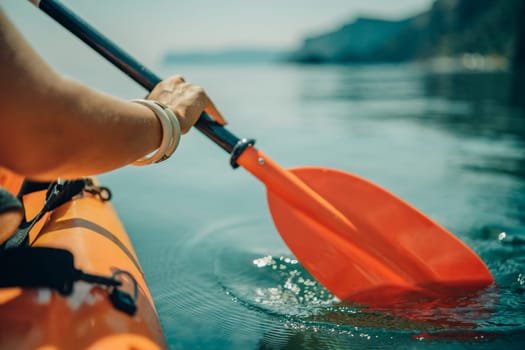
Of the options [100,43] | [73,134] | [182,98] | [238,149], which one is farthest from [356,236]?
[73,134]

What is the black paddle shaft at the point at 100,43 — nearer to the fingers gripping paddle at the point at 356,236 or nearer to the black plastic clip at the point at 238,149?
the fingers gripping paddle at the point at 356,236

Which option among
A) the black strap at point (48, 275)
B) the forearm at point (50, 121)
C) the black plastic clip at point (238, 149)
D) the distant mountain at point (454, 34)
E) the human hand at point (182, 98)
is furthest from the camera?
the distant mountain at point (454, 34)

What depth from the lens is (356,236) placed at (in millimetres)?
2672

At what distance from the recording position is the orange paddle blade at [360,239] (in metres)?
2.60

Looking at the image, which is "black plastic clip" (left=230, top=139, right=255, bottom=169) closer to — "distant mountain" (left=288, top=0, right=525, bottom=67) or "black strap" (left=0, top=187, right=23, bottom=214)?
"black strap" (left=0, top=187, right=23, bottom=214)

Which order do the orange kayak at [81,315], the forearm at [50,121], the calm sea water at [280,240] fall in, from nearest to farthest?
the forearm at [50,121] → the orange kayak at [81,315] → the calm sea water at [280,240]

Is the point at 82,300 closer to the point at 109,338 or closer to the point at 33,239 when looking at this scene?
the point at 109,338

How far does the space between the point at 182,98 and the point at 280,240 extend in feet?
6.13

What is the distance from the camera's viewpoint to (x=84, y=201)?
95.1 inches

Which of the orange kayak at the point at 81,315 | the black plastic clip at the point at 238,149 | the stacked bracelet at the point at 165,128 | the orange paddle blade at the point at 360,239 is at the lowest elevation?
the orange kayak at the point at 81,315

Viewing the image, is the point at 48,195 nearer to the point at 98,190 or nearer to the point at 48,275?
the point at 98,190

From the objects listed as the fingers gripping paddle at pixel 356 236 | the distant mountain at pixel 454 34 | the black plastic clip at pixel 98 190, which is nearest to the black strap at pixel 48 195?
the black plastic clip at pixel 98 190

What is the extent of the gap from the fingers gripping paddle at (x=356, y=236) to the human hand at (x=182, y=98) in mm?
576

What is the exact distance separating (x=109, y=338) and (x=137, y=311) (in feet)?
0.58
